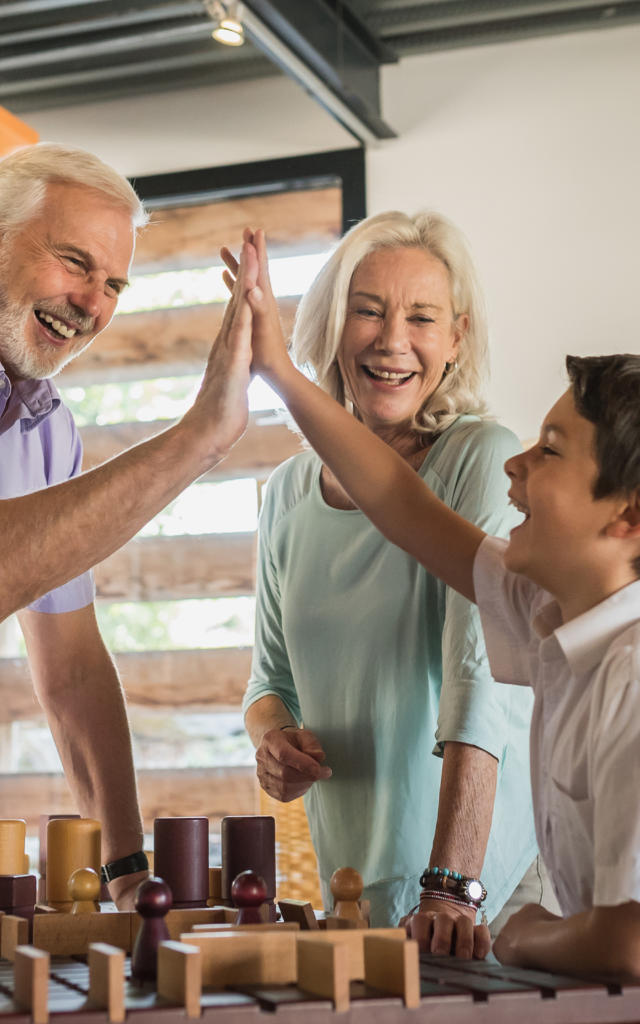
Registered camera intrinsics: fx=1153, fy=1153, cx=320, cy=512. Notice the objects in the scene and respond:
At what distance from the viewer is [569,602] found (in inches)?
47.0

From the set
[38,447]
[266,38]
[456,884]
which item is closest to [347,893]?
[456,884]

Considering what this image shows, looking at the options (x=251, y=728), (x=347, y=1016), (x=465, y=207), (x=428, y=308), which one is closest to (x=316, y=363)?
(x=428, y=308)

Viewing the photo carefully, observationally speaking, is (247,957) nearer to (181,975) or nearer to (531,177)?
(181,975)

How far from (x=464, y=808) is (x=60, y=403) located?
1.05 metres

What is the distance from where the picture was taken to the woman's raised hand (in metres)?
1.59

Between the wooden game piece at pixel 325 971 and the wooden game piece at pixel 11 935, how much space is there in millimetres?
293

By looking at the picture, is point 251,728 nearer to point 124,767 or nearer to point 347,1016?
point 124,767

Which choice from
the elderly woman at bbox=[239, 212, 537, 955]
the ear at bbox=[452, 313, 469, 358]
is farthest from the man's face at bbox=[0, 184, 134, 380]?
the ear at bbox=[452, 313, 469, 358]

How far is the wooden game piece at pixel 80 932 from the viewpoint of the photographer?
1.10m

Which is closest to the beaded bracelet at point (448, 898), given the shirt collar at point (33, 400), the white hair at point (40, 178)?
the shirt collar at point (33, 400)

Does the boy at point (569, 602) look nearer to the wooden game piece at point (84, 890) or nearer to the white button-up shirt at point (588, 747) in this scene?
the white button-up shirt at point (588, 747)

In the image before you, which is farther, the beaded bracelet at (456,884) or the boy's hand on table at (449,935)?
the beaded bracelet at (456,884)

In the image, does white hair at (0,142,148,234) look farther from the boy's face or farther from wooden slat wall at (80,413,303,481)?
wooden slat wall at (80,413,303,481)

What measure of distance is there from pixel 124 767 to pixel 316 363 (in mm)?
693
